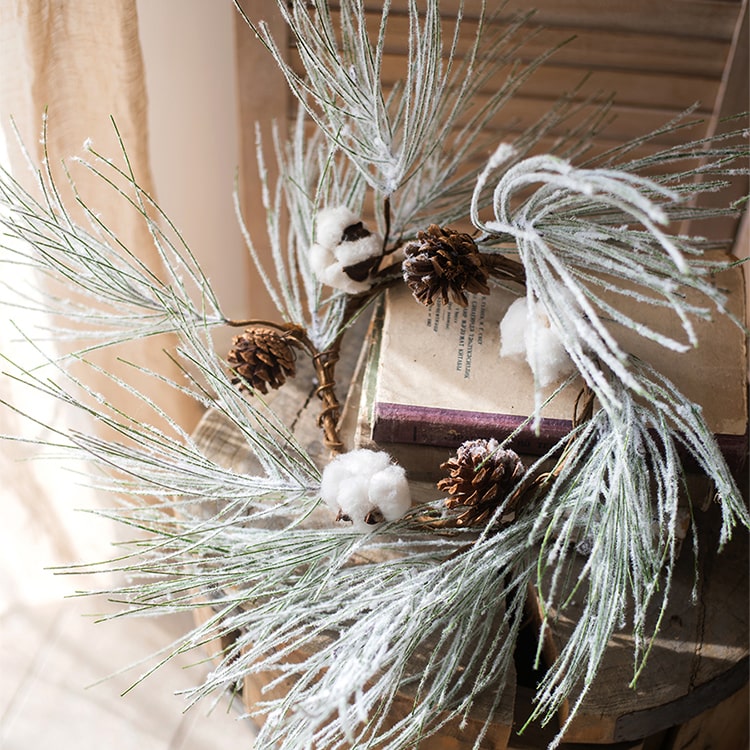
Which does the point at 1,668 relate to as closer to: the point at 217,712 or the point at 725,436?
the point at 217,712

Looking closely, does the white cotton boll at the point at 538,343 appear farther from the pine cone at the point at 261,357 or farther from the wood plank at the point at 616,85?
the wood plank at the point at 616,85

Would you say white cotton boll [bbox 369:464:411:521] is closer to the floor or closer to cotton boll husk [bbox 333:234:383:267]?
cotton boll husk [bbox 333:234:383:267]

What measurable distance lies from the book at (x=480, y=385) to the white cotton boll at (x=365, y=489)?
0.19ft

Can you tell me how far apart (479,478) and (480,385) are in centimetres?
10

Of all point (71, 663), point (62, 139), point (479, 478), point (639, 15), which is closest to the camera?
point (479, 478)

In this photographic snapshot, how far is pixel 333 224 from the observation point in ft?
2.33

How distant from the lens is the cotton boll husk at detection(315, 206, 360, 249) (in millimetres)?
709

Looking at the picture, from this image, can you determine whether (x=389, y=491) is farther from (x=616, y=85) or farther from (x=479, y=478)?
(x=616, y=85)

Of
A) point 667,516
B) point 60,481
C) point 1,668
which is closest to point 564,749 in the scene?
point 667,516

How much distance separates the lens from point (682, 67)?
0.98 metres

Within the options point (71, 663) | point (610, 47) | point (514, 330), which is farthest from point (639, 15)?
point (71, 663)

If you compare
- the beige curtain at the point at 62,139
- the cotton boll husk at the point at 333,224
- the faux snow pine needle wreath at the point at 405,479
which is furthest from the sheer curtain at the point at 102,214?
the cotton boll husk at the point at 333,224

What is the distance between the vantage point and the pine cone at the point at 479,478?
2.02ft

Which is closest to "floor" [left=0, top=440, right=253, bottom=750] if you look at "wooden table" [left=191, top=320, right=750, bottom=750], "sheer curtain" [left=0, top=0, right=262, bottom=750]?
"sheer curtain" [left=0, top=0, right=262, bottom=750]
